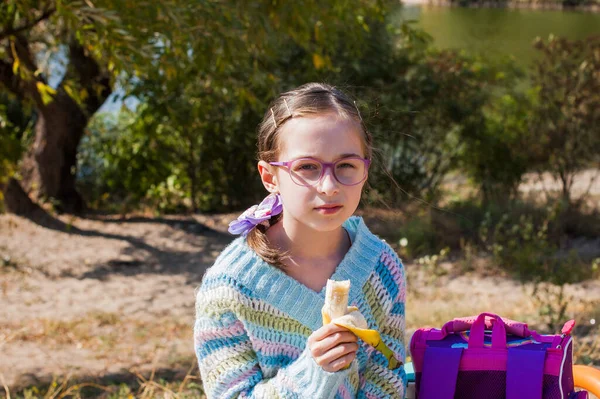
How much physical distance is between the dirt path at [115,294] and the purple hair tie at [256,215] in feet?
6.04

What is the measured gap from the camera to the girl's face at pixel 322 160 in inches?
70.3

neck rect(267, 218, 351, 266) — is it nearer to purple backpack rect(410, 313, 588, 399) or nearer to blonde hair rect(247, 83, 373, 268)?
blonde hair rect(247, 83, 373, 268)

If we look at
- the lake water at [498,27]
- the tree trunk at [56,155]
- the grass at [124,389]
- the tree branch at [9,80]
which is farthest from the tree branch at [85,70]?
the lake water at [498,27]

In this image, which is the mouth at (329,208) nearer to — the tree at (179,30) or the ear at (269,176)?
the ear at (269,176)

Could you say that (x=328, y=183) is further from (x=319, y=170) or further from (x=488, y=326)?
(x=488, y=326)

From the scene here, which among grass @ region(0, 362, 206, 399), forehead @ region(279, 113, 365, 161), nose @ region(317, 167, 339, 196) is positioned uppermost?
forehead @ region(279, 113, 365, 161)

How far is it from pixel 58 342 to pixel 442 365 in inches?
141

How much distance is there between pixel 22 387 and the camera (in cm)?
419

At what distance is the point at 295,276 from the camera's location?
74.4 inches

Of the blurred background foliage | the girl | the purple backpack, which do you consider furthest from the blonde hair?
the blurred background foliage

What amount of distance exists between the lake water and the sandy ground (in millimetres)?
4422

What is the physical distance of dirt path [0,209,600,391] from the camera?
4.68 meters

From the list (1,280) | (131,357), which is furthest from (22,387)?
(1,280)

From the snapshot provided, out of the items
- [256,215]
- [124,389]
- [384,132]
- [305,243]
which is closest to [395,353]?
[305,243]
